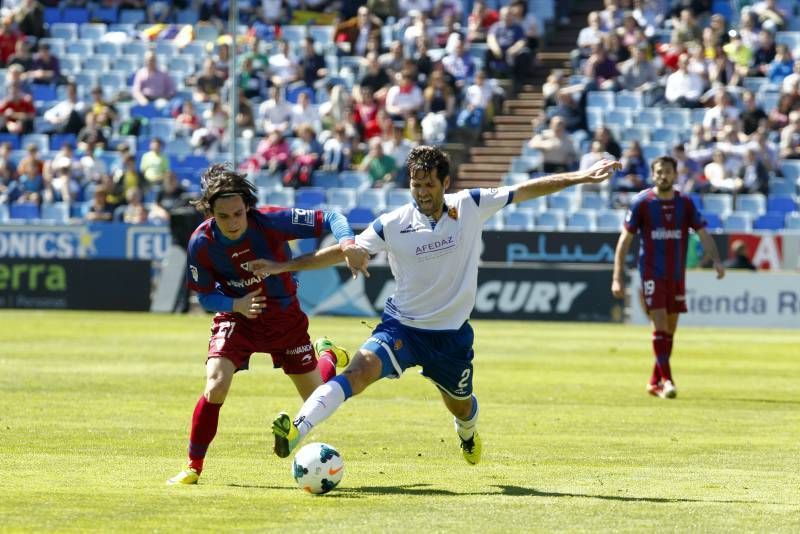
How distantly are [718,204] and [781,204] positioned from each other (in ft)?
3.92

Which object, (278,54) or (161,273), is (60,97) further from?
(161,273)

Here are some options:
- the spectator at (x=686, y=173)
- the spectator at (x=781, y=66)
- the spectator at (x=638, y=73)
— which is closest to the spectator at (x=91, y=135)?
the spectator at (x=638, y=73)

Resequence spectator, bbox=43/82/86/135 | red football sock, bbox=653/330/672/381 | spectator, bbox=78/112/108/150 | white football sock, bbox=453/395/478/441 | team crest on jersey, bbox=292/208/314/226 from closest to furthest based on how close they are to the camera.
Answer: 1. team crest on jersey, bbox=292/208/314/226
2. white football sock, bbox=453/395/478/441
3. red football sock, bbox=653/330/672/381
4. spectator, bbox=78/112/108/150
5. spectator, bbox=43/82/86/135

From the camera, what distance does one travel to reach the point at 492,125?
1430 inches

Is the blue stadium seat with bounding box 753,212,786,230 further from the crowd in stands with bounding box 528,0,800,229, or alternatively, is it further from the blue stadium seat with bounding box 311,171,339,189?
the blue stadium seat with bounding box 311,171,339,189

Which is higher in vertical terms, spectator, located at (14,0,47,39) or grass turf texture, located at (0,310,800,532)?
spectator, located at (14,0,47,39)

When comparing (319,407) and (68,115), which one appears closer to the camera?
(319,407)

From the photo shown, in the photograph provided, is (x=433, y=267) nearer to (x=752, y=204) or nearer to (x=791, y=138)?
(x=752, y=204)

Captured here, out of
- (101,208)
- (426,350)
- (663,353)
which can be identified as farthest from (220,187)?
(101,208)

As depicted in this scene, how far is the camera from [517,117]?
1432 inches

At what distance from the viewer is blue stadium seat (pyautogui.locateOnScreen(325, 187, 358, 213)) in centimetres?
3416

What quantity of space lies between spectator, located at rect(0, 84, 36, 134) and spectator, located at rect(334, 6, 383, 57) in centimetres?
756

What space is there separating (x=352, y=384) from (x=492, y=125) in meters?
26.5

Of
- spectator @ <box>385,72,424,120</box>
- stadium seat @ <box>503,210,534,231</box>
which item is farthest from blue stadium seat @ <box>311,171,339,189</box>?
stadium seat @ <box>503,210,534,231</box>
